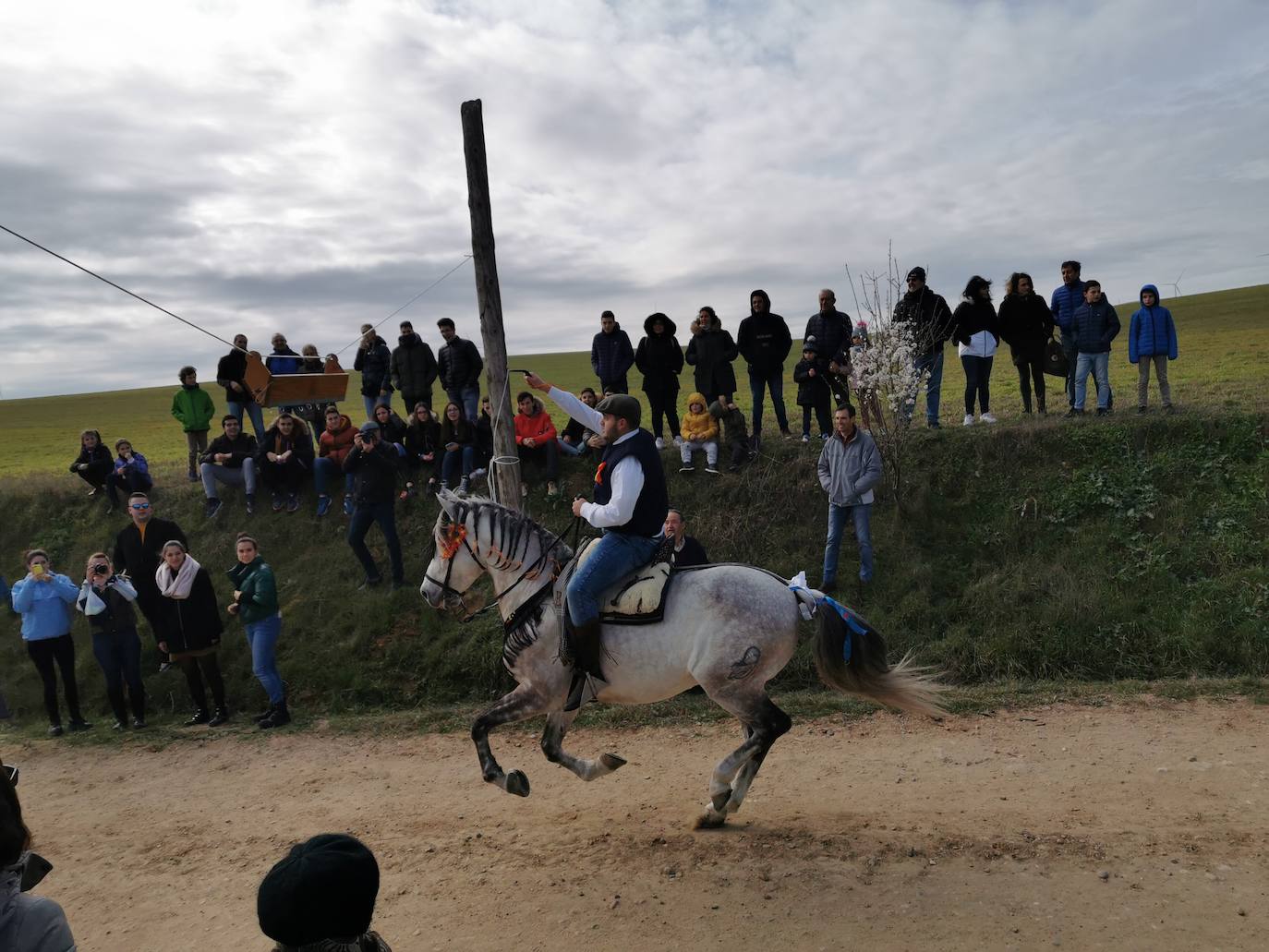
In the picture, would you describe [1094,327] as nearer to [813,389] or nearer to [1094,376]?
[1094,376]

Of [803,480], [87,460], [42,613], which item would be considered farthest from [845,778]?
[87,460]

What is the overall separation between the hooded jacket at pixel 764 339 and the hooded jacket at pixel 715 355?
0.79 feet

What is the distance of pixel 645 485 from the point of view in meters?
6.25

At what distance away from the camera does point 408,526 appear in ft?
45.1

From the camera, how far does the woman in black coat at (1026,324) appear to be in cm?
1353

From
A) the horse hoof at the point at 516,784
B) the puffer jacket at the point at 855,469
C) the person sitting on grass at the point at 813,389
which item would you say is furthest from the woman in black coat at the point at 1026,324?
the horse hoof at the point at 516,784

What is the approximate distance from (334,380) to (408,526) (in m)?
2.73

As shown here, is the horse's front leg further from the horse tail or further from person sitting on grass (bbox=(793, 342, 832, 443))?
person sitting on grass (bbox=(793, 342, 832, 443))

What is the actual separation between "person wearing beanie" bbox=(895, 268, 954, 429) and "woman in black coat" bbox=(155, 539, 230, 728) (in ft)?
34.0

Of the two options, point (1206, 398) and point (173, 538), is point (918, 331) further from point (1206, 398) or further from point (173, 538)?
point (173, 538)

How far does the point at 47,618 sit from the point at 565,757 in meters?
7.82

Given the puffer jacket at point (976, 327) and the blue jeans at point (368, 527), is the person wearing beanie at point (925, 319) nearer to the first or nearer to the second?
the puffer jacket at point (976, 327)

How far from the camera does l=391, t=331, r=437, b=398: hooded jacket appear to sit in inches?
564

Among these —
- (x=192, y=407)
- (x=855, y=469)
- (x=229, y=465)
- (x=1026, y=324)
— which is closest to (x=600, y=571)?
(x=855, y=469)
